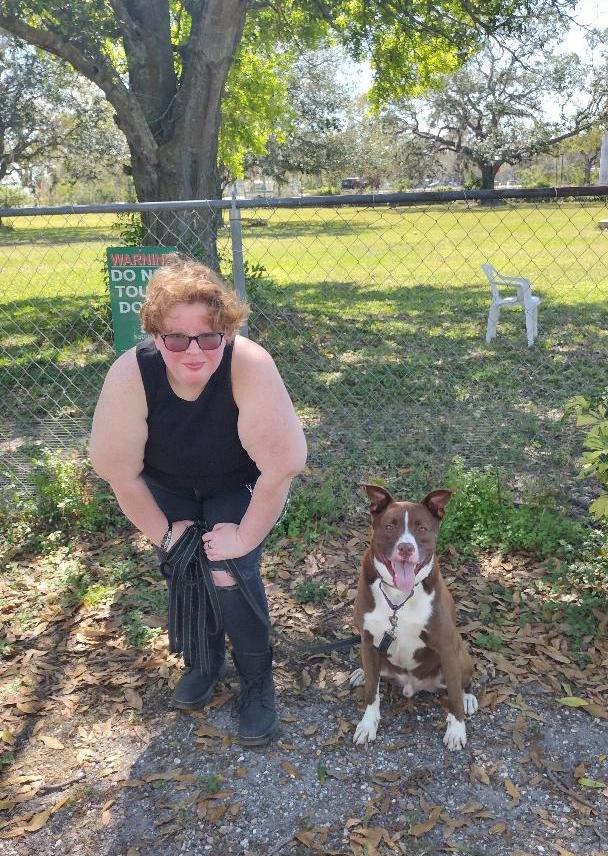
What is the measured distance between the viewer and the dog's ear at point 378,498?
9.22 feet

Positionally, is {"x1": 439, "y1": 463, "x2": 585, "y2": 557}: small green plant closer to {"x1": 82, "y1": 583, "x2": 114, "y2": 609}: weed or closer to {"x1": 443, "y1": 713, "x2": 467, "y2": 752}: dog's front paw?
{"x1": 443, "y1": 713, "x2": 467, "y2": 752}: dog's front paw

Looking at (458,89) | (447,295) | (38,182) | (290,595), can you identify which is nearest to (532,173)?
(458,89)

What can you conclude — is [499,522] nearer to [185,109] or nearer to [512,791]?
[512,791]

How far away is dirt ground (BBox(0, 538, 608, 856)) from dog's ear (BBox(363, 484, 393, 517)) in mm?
870

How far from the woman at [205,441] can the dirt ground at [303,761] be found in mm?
253

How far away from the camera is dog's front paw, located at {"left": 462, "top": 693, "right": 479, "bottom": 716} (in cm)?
298

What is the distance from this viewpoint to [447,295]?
452 inches

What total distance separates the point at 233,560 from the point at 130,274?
205 cm

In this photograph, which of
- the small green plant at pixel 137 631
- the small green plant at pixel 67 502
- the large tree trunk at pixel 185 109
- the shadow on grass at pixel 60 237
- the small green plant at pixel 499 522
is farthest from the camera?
the large tree trunk at pixel 185 109

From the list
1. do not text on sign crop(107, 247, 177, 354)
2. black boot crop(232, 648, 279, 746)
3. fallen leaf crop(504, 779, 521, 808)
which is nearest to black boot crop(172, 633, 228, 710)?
black boot crop(232, 648, 279, 746)

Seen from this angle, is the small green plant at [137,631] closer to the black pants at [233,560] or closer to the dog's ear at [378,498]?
the black pants at [233,560]

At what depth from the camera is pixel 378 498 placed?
283 centimetres

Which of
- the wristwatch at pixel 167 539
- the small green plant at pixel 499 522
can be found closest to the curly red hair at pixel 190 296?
the wristwatch at pixel 167 539

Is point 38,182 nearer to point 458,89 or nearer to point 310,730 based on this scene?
point 458,89
